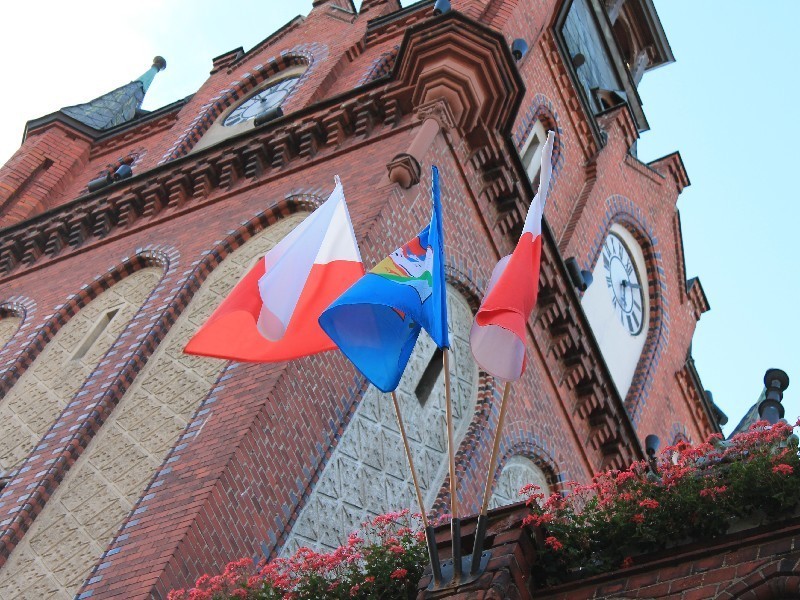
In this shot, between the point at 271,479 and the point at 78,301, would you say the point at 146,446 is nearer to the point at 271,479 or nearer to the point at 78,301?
the point at 271,479

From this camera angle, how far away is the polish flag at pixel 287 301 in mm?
11445

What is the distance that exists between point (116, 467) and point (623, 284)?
1051 centimetres

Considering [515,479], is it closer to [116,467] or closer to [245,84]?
[116,467]

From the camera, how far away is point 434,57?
17.5m

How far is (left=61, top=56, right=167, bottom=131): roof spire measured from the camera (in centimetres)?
2609

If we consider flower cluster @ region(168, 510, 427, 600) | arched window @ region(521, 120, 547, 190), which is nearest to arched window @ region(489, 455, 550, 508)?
arched window @ region(521, 120, 547, 190)

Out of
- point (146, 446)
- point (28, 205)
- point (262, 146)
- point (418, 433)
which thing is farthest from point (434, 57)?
point (28, 205)

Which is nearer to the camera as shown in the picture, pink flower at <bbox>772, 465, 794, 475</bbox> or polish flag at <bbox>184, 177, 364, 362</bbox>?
pink flower at <bbox>772, 465, 794, 475</bbox>

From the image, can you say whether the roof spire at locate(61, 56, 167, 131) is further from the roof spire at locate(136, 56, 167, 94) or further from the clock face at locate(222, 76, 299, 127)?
the clock face at locate(222, 76, 299, 127)

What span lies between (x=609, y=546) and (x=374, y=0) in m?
16.4

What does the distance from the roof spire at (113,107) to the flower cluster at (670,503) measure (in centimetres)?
1783

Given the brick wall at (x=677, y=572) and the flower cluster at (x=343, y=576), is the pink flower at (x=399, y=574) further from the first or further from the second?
the brick wall at (x=677, y=572)

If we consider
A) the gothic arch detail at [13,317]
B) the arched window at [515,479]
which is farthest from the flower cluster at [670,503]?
the gothic arch detail at [13,317]

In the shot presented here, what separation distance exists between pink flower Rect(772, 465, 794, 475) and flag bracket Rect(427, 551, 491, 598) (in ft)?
5.80
